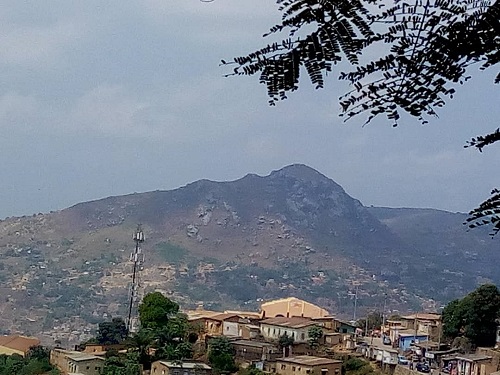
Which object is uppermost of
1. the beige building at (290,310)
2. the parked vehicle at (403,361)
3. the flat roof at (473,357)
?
the beige building at (290,310)

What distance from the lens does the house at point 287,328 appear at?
53.3ft

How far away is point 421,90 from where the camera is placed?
1599 millimetres

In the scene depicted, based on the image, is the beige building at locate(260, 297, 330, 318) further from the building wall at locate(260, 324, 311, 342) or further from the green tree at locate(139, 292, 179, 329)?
the green tree at locate(139, 292, 179, 329)

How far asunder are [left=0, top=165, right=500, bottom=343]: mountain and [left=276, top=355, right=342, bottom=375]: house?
2237 centimetres

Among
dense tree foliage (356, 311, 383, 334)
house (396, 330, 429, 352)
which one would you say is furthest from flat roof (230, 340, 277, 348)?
dense tree foliage (356, 311, 383, 334)

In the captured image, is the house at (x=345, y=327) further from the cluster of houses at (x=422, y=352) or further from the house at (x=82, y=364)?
the house at (x=82, y=364)

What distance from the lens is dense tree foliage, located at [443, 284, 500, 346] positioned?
1359 cm

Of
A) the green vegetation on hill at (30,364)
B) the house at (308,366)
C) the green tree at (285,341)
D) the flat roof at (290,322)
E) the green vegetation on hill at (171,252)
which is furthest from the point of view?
the green vegetation on hill at (171,252)

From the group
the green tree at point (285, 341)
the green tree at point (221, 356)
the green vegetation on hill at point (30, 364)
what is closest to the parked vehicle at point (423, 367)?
the green tree at point (285, 341)

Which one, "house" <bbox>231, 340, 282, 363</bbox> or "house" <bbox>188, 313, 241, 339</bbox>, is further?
"house" <bbox>188, 313, 241, 339</bbox>

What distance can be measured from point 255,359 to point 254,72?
1310 centimetres

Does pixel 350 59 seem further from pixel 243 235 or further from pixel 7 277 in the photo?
pixel 243 235

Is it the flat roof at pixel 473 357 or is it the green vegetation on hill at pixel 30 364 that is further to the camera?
the green vegetation on hill at pixel 30 364

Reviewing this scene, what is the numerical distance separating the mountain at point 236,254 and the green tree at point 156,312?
1953 centimetres
